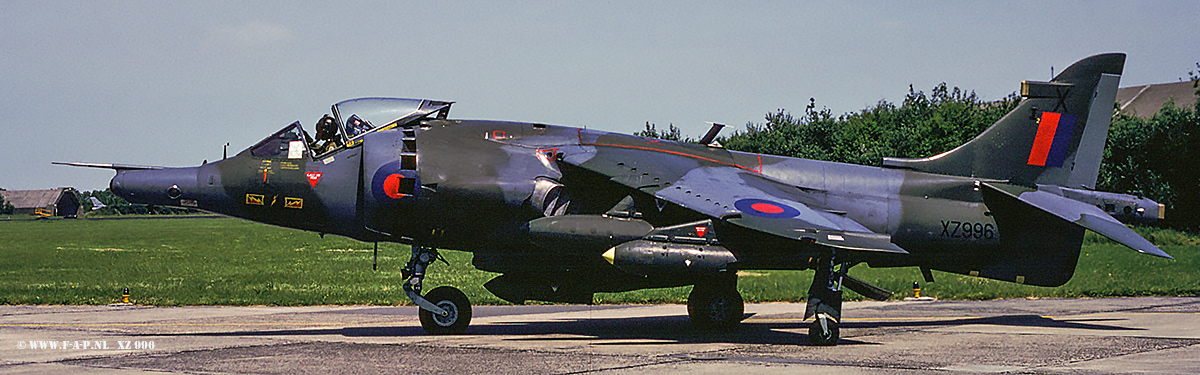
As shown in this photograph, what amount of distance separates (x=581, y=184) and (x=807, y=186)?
360 centimetres

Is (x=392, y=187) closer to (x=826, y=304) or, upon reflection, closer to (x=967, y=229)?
(x=826, y=304)

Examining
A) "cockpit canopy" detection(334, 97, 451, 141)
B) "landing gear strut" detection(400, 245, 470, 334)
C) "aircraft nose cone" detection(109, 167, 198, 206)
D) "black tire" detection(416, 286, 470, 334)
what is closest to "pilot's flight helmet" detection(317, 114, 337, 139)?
"cockpit canopy" detection(334, 97, 451, 141)

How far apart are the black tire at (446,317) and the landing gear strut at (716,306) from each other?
3.73 metres

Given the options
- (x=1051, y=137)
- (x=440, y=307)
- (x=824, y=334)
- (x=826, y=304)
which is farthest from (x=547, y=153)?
(x=1051, y=137)

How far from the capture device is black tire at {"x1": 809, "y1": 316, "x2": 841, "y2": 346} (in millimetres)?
13609

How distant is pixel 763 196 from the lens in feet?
46.1

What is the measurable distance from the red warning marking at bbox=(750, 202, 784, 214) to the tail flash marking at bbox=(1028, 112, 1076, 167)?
20.0ft

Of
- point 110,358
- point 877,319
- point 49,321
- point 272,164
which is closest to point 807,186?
point 877,319

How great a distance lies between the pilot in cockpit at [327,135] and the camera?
15.1 metres

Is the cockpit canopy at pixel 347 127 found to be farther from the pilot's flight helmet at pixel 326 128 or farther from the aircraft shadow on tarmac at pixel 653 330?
the aircraft shadow on tarmac at pixel 653 330

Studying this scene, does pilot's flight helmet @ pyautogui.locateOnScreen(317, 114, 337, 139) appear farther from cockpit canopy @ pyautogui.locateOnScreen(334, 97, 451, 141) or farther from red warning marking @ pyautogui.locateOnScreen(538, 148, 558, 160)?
red warning marking @ pyautogui.locateOnScreen(538, 148, 558, 160)

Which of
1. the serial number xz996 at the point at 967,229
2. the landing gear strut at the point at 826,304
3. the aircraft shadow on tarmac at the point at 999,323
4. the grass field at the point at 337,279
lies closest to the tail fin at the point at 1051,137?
the serial number xz996 at the point at 967,229

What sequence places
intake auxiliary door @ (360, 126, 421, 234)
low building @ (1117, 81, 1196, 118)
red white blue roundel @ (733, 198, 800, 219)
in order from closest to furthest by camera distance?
1. red white blue roundel @ (733, 198, 800, 219)
2. intake auxiliary door @ (360, 126, 421, 234)
3. low building @ (1117, 81, 1196, 118)

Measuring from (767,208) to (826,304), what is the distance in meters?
1.61
